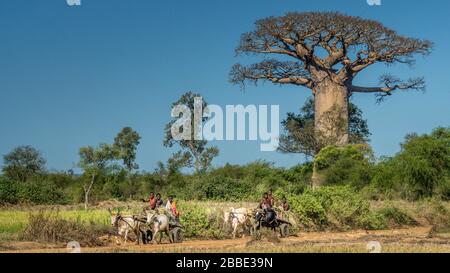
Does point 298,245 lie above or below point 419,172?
below

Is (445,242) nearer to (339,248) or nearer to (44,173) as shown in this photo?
(339,248)

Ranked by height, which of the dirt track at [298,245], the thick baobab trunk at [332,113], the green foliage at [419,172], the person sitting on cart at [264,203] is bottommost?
the dirt track at [298,245]

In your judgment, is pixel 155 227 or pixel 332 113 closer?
pixel 155 227

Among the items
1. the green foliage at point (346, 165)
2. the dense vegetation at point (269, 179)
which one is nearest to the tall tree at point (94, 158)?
the dense vegetation at point (269, 179)

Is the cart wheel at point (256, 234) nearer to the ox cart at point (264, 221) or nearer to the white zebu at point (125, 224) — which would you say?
the ox cart at point (264, 221)

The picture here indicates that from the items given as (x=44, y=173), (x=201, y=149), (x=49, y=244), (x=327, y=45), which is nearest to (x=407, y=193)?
(x=327, y=45)

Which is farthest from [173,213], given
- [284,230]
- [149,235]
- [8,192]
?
[8,192]

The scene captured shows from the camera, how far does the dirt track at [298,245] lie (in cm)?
1191

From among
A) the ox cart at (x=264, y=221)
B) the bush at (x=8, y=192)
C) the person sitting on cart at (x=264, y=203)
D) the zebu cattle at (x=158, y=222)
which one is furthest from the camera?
the bush at (x=8, y=192)

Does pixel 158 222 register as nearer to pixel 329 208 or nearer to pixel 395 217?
pixel 329 208

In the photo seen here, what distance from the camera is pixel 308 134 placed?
102 ft

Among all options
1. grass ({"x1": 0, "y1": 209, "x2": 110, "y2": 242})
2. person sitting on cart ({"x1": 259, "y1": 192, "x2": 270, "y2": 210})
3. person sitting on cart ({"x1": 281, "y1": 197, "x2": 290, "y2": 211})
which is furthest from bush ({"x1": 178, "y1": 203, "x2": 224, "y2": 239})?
person sitting on cart ({"x1": 259, "y1": 192, "x2": 270, "y2": 210})

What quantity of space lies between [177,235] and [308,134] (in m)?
17.3

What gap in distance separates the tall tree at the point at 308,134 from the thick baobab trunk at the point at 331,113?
0.14m
